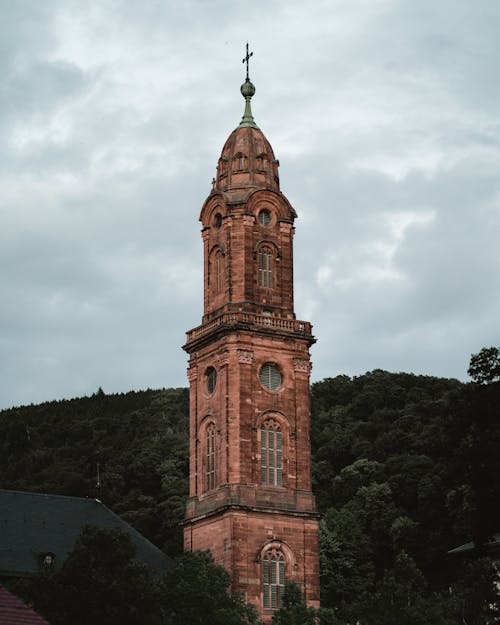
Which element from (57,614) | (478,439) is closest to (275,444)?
(57,614)

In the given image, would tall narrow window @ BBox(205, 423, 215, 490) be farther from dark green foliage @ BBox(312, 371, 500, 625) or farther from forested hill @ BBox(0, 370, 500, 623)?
forested hill @ BBox(0, 370, 500, 623)

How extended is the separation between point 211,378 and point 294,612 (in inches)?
759

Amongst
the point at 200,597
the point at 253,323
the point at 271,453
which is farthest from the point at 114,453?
the point at 200,597

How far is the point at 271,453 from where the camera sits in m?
79.9

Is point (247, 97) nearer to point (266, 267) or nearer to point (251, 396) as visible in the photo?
point (266, 267)

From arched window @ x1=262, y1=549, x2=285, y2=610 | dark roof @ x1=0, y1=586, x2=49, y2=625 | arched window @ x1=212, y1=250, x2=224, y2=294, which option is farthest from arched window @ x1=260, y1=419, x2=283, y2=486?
dark roof @ x1=0, y1=586, x2=49, y2=625

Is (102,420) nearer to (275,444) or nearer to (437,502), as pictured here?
(437,502)

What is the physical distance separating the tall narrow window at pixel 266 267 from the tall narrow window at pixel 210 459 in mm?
9489

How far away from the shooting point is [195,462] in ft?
268

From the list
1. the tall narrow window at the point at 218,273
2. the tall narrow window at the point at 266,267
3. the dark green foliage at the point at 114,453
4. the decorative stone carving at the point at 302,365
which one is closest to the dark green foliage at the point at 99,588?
the decorative stone carving at the point at 302,365

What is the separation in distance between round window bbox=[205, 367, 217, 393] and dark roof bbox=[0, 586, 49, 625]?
171 feet

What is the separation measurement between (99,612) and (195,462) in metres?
22.0

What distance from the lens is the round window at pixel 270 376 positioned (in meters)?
81.0

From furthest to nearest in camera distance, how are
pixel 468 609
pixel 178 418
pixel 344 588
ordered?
pixel 178 418, pixel 344 588, pixel 468 609
